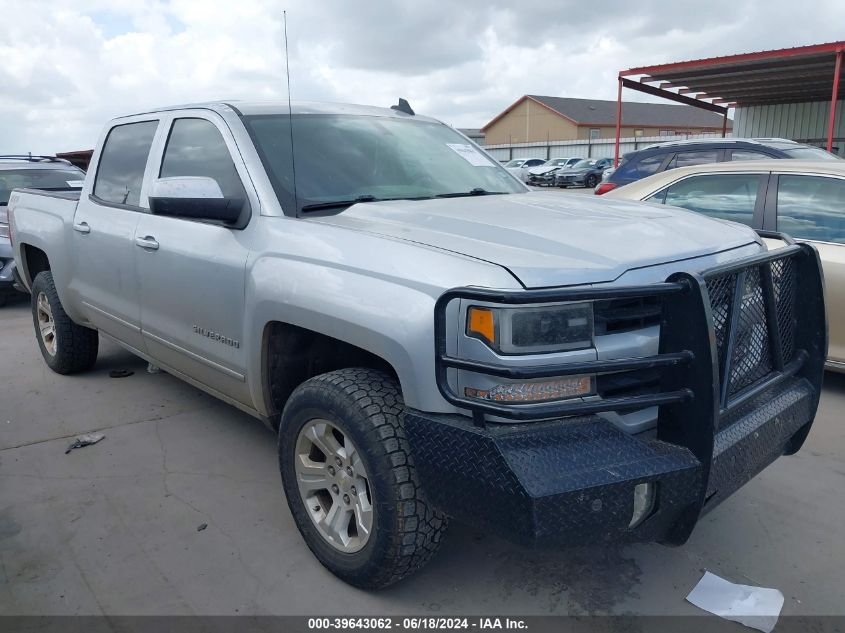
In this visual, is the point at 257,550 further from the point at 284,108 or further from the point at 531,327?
the point at 284,108

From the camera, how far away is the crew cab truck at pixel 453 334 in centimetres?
215

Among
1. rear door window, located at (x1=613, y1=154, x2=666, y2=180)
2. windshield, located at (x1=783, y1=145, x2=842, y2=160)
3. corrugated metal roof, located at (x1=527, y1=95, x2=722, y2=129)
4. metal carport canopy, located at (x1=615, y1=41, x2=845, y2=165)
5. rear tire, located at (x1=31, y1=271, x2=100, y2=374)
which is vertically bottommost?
rear tire, located at (x1=31, y1=271, x2=100, y2=374)

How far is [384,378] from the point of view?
2.59 metres

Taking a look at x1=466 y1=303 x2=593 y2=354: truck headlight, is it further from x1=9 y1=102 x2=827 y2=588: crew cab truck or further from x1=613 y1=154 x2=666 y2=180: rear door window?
x1=613 y1=154 x2=666 y2=180: rear door window

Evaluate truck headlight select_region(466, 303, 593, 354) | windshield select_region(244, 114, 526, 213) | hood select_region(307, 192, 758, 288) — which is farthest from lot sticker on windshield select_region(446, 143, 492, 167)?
truck headlight select_region(466, 303, 593, 354)

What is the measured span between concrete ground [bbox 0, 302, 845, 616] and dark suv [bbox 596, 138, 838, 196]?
4.98m

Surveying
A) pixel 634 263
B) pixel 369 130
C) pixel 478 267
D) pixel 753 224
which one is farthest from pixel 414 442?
pixel 753 224

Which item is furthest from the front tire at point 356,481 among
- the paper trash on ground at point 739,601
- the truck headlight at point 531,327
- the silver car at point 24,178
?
the silver car at point 24,178

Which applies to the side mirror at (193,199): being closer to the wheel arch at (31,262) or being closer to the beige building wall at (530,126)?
the wheel arch at (31,262)

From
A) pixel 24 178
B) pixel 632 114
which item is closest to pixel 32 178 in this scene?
pixel 24 178

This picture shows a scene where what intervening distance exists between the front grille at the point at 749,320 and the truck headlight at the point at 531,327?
19.1 inches

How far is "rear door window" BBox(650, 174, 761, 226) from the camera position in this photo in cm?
518

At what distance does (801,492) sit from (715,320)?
5.29 ft

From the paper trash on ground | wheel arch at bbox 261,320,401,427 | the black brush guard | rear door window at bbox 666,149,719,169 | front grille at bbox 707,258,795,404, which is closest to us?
the black brush guard
